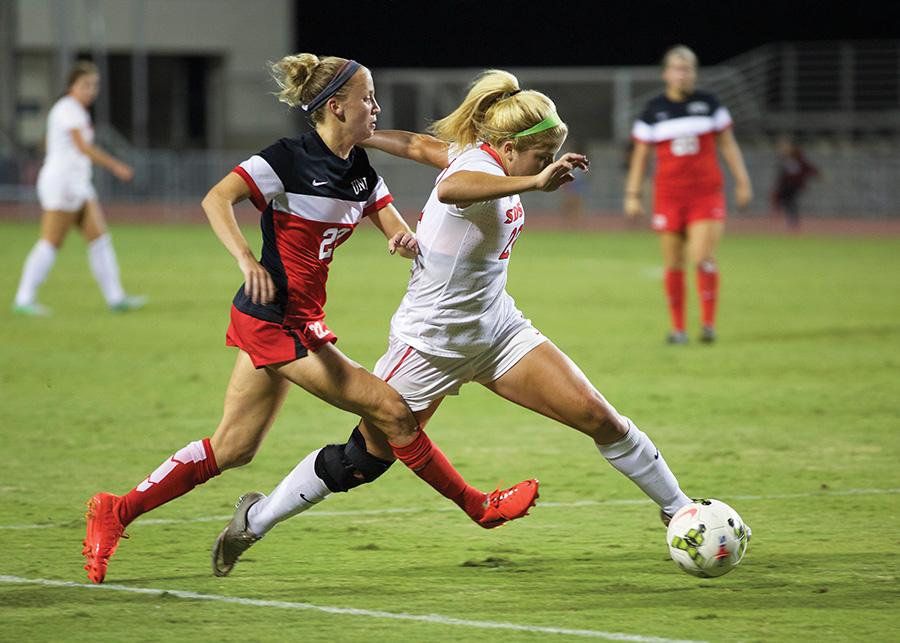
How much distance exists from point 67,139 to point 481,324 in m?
10.4

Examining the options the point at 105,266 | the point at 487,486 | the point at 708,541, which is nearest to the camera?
the point at 708,541

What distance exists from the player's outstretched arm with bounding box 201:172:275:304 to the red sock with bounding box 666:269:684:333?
767 cm

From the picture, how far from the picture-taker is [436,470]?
5.39m

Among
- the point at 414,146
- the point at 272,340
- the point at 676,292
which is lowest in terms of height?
the point at 676,292

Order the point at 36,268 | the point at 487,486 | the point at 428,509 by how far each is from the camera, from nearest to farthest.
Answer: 1. the point at 428,509
2. the point at 487,486
3. the point at 36,268

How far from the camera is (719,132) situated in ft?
40.5

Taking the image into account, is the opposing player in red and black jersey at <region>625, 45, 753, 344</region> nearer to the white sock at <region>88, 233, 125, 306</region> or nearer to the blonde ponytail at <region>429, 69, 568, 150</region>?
the white sock at <region>88, 233, 125, 306</region>

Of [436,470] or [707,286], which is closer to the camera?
[436,470]

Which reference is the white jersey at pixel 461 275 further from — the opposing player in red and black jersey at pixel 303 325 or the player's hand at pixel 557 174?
the player's hand at pixel 557 174

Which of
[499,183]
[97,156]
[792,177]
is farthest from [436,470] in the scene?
[792,177]

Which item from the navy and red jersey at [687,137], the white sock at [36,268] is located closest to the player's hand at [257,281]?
the navy and red jersey at [687,137]

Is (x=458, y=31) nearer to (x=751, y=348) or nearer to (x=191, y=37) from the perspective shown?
(x=191, y=37)

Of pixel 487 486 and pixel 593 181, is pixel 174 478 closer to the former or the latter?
pixel 487 486

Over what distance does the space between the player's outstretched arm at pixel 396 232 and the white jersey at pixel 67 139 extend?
934 cm
